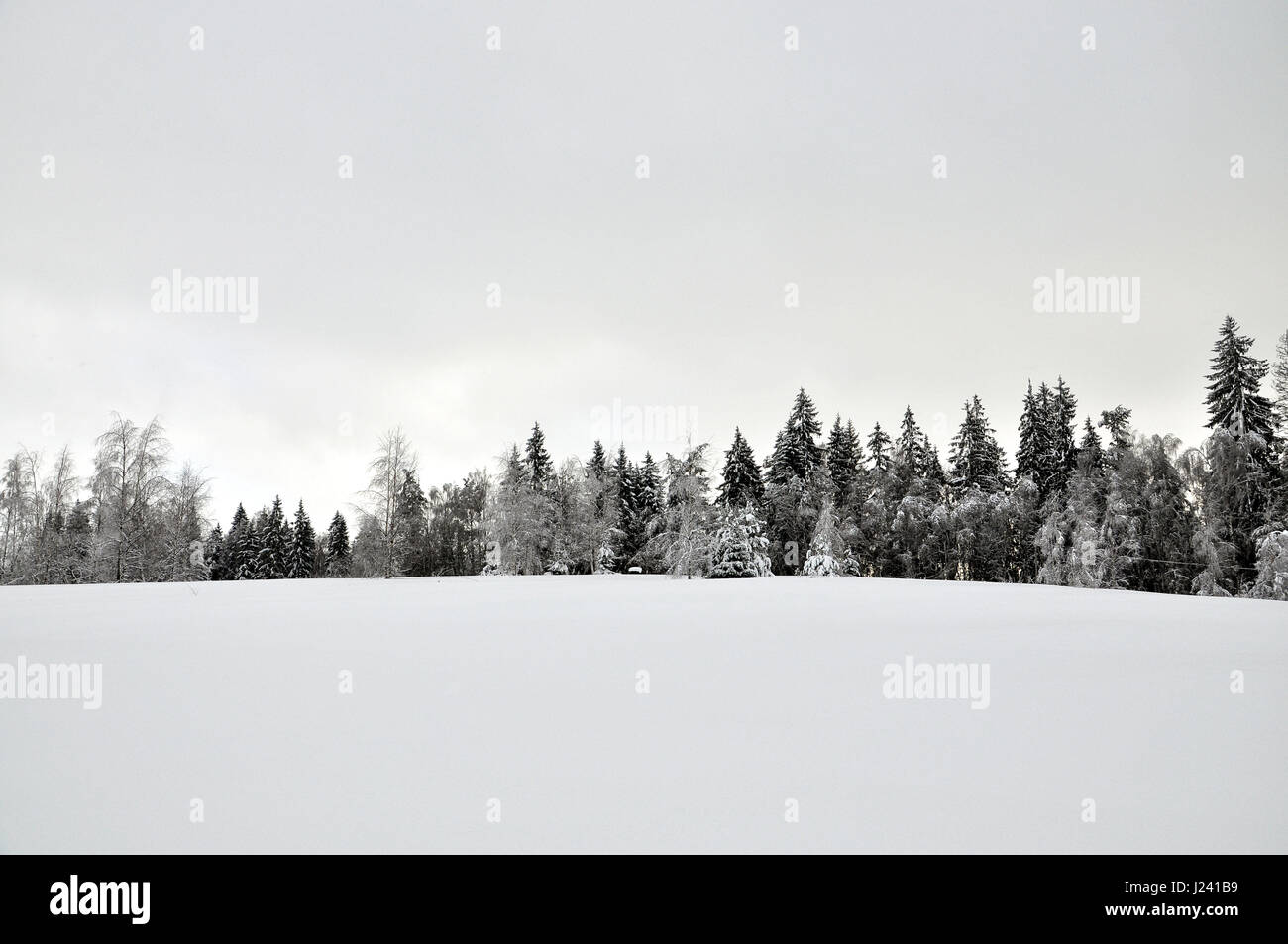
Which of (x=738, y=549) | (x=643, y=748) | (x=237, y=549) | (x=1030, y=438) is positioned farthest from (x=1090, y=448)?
(x=237, y=549)

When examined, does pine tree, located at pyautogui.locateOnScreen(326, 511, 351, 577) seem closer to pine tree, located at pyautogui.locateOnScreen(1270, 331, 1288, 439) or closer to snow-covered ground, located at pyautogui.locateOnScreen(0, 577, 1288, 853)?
snow-covered ground, located at pyautogui.locateOnScreen(0, 577, 1288, 853)

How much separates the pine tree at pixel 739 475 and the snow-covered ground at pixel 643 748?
41.8 m

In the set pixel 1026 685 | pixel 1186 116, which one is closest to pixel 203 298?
pixel 1026 685

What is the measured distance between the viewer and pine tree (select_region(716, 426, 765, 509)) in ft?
163

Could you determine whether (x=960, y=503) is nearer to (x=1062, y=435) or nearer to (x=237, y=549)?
(x=1062, y=435)

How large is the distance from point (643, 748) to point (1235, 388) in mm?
42634

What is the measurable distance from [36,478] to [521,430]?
2938 cm

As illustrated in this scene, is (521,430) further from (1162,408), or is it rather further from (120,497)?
(1162,408)

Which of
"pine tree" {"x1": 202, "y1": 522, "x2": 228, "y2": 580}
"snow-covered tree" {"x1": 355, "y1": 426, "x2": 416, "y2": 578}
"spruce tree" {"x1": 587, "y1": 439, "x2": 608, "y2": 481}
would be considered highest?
"spruce tree" {"x1": 587, "y1": 439, "x2": 608, "y2": 481}

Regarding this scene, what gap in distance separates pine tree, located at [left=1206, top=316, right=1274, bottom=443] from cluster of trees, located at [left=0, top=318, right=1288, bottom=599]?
0.31ft

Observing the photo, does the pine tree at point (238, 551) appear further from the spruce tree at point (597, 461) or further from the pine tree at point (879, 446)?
the pine tree at point (879, 446)

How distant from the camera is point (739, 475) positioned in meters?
50.5

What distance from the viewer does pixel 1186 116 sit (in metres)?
14.3

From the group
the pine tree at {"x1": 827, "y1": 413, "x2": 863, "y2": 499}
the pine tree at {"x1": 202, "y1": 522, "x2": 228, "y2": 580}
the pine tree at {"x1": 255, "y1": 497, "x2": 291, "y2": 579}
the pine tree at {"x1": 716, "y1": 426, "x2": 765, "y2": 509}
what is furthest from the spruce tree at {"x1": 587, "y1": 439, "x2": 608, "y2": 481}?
the pine tree at {"x1": 202, "y1": 522, "x2": 228, "y2": 580}
